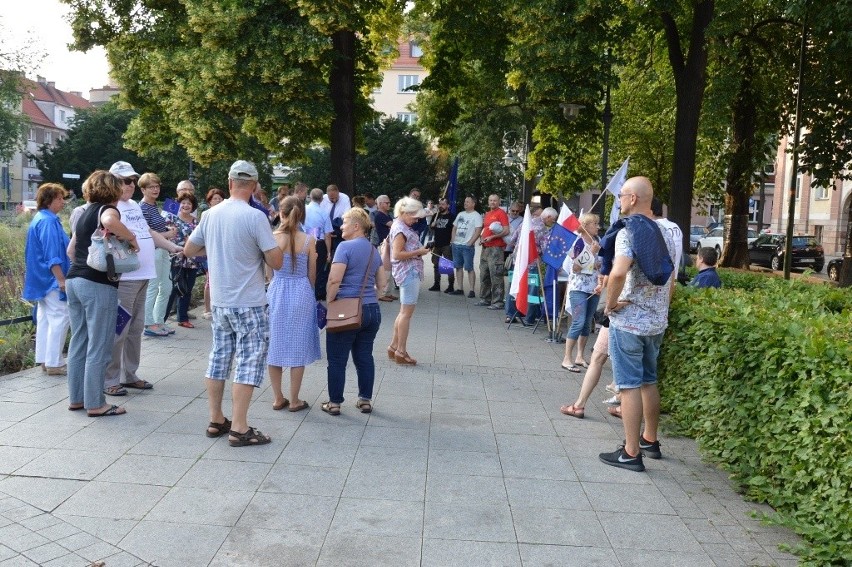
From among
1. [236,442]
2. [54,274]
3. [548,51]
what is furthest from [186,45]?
[236,442]

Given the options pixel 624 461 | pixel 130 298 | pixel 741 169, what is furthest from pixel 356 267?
pixel 741 169

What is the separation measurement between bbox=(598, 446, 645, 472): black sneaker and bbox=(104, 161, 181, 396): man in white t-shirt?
4159 millimetres

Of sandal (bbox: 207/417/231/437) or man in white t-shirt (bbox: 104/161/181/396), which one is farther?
man in white t-shirt (bbox: 104/161/181/396)

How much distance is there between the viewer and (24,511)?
15.4 ft

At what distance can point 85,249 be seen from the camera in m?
6.51

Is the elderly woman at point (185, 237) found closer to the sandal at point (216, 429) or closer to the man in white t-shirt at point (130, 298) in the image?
the man in white t-shirt at point (130, 298)

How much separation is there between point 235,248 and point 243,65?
12442 mm

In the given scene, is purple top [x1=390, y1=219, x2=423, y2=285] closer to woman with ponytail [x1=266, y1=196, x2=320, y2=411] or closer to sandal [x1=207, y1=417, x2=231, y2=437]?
woman with ponytail [x1=266, y1=196, x2=320, y2=411]

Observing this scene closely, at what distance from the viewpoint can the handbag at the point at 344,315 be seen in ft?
22.2

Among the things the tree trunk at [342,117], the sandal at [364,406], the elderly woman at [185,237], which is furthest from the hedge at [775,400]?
the tree trunk at [342,117]

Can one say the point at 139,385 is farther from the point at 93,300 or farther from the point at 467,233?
the point at 467,233

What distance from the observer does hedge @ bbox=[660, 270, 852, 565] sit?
439 centimetres

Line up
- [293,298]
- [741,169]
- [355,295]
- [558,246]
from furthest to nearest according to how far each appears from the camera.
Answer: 1. [741,169]
2. [558,246]
3. [355,295]
4. [293,298]

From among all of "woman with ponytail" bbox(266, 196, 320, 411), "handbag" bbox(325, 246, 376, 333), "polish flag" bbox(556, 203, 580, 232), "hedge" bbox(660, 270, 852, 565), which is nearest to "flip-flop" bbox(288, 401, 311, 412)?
"woman with ponytail" bbox(266, 196, 320, 411)
